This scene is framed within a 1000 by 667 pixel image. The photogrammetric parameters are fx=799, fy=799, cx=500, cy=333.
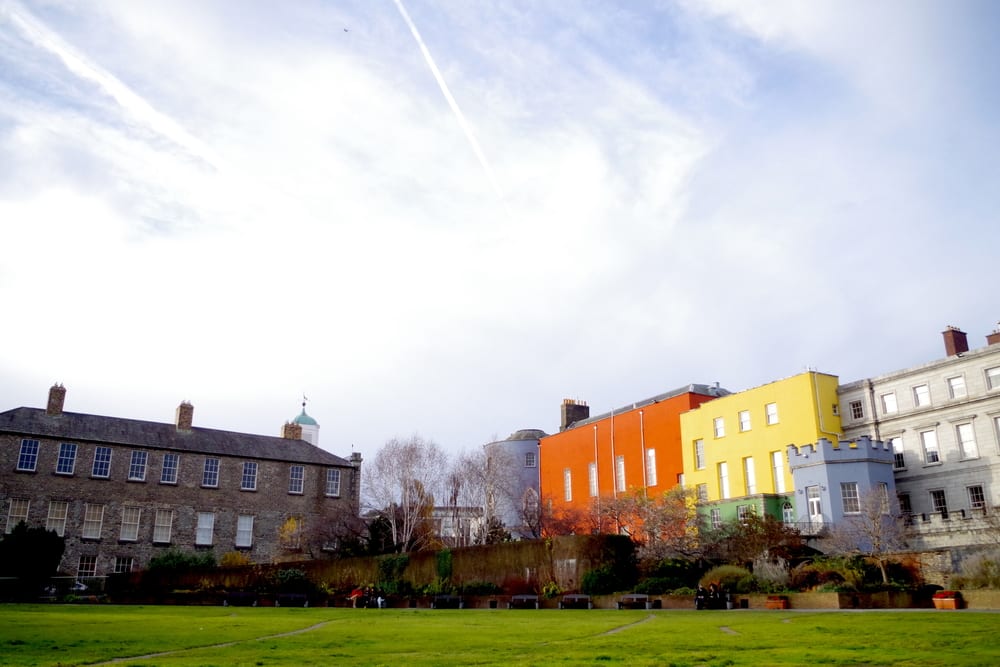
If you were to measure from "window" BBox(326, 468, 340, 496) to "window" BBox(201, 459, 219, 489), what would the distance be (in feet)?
25.2

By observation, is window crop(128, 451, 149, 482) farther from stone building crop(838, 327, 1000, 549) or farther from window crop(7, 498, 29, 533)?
stone building crop(838, 327, 1000, 549)

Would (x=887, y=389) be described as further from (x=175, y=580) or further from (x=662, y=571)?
(x=175, y=580)

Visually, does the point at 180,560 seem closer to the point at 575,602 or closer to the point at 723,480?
the point at 575,602

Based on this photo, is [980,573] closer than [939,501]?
Yes

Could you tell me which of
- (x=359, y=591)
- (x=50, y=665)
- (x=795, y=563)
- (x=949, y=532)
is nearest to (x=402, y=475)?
(x=359, y=591)

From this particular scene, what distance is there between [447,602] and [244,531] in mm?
27669

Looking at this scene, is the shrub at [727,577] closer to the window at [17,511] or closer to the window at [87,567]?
the window at [87,567]

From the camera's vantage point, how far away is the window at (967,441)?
37938 millimetres

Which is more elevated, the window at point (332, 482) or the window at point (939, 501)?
the window at point (332, 482)

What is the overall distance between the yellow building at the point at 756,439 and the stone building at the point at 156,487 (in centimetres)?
2468

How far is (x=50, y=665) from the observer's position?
914 centimetres

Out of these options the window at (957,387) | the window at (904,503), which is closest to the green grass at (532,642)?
the window at (904,503)

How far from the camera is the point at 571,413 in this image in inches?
2512

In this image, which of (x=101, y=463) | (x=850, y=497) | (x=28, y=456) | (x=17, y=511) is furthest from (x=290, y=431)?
(x=850, y=497)
